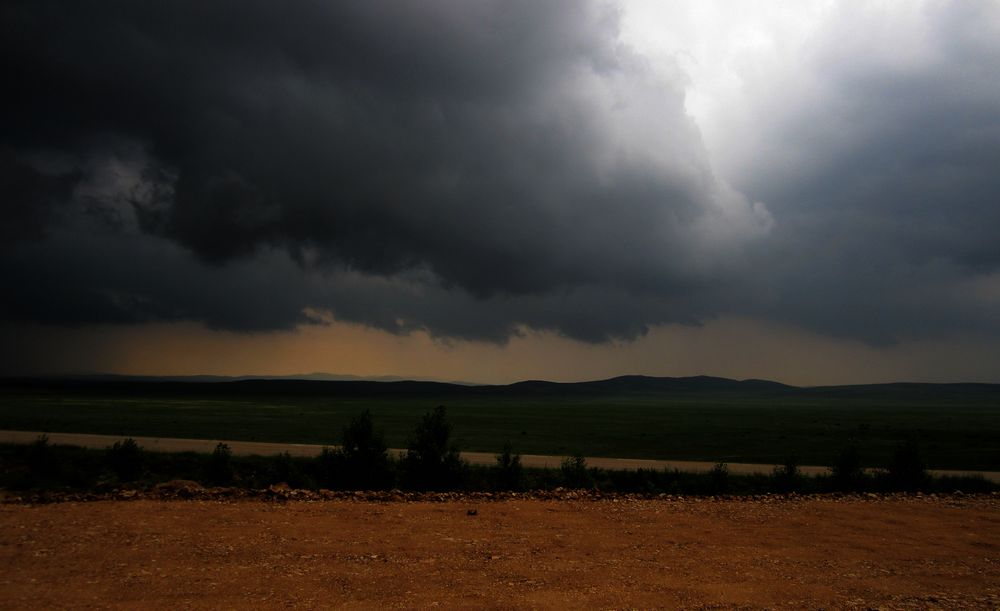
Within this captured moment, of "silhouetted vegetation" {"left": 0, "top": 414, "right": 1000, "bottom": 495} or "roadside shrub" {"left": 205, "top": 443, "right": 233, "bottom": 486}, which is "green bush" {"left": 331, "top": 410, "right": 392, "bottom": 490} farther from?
"roadside shrub" {"left": 205, "top": 443, "right": 233, "bottom": 486}

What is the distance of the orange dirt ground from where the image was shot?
9.50 metres

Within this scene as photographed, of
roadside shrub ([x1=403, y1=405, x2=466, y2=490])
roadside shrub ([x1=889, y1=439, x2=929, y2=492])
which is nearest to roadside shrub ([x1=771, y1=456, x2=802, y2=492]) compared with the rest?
roadside shrub ([x1=889, y1=439, x2=929, y2=492])

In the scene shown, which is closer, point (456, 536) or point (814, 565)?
point (814, 565)

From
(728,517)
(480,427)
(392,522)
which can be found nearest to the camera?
(392,522)

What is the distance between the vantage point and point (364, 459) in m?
25.2

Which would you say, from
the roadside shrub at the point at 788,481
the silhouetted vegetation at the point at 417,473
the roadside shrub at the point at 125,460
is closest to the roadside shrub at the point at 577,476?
the silhouetted vegetation at the point at 417,473

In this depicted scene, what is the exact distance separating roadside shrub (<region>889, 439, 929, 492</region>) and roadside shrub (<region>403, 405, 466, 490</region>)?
1692cm

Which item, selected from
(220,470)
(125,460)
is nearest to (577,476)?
(220,470)

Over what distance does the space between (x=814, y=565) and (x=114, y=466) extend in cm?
2555

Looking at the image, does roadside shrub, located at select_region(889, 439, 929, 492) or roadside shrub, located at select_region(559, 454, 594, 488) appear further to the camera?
roadside shrub, located at select_region(559, 454, 594, 488)

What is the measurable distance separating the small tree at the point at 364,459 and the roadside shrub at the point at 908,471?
775 inches

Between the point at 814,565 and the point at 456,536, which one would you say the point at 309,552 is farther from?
the point at 814,565

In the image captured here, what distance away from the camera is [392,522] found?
1418cm

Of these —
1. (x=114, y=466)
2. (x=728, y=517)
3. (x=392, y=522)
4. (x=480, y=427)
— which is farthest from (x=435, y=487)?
(x=480, y=427)
